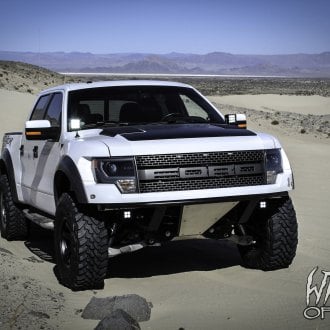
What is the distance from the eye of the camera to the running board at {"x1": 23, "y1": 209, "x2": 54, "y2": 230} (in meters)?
6.73

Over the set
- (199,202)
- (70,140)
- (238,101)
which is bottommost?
(238,101)

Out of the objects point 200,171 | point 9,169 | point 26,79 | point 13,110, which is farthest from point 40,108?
point 26,79

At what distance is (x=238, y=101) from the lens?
1935 inches

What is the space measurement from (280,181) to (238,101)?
43.9 m

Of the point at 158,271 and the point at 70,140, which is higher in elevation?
the point at 70,140

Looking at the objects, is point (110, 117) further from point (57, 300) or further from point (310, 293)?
point (310, 293)

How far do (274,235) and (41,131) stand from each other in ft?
8.09

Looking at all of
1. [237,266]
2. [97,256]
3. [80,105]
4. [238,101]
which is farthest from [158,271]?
[238,101]

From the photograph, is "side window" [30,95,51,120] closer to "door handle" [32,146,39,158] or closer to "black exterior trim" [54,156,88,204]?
"door handle" [32,146,39,158]

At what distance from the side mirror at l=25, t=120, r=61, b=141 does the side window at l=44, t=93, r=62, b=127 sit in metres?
0.22

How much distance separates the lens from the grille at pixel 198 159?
5.35 metres

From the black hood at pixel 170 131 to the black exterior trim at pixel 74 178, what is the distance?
44 centimetres

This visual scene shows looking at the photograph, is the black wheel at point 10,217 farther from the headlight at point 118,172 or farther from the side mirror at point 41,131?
the headlight at point 118,172

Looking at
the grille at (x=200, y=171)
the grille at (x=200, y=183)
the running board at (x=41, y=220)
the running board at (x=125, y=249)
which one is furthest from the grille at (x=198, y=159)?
the running board at (x=41, y=220)
